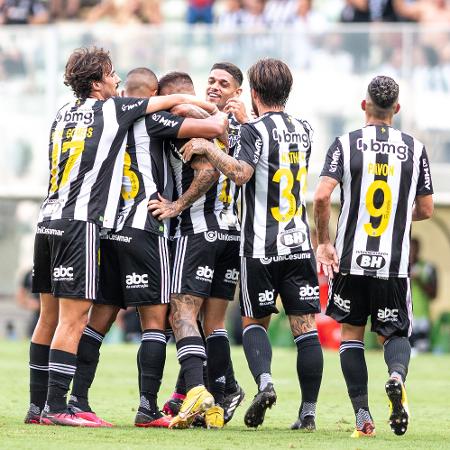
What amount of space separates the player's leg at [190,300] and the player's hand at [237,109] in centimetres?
85

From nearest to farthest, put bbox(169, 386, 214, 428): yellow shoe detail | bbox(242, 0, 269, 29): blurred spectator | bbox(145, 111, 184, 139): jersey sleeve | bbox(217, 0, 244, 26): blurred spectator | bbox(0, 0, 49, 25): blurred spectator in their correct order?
1. bbox(169, 386, 214, 428): yellow shoe detail
2. bbox(145, 111, 184, 139): jersey sleeve
3. bbox(242, 0, 269, 29): blurred spectator
4. bbox(217, 0, 244, 26): blurred spectator
5. bbox(0, 0, 49, 25): blurred spectator

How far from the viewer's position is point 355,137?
829 cm

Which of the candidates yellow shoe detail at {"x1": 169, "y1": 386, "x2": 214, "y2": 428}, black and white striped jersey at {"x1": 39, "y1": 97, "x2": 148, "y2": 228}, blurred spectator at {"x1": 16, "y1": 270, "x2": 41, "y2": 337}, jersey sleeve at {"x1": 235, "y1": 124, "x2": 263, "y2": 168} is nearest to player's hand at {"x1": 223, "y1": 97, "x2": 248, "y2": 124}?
jersey sleeve at {"x1": 235, "y1": 124, "x2": 263, "y2": 168}

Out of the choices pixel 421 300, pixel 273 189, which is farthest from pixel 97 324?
pixel 421 300

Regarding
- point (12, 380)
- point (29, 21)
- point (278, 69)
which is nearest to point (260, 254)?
point (278, 69)

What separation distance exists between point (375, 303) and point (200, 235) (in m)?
1.25

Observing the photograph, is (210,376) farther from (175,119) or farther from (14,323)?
(14,323)

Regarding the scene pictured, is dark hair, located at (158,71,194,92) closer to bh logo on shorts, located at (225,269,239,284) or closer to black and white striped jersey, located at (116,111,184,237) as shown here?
black and white striped jersey, located at (116,111,184,237)

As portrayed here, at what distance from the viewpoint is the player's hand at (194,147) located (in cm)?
839

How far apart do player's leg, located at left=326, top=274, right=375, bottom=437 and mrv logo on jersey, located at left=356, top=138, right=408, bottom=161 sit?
791mm

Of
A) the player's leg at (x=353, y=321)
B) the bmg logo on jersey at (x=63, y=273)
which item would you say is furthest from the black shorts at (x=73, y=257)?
the player's leg at (x=353, y=321)

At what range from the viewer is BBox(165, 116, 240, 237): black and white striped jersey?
28.6 ft

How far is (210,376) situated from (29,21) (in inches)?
486

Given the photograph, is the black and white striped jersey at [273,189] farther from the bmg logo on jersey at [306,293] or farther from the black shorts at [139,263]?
the black shorts at [139,263]
